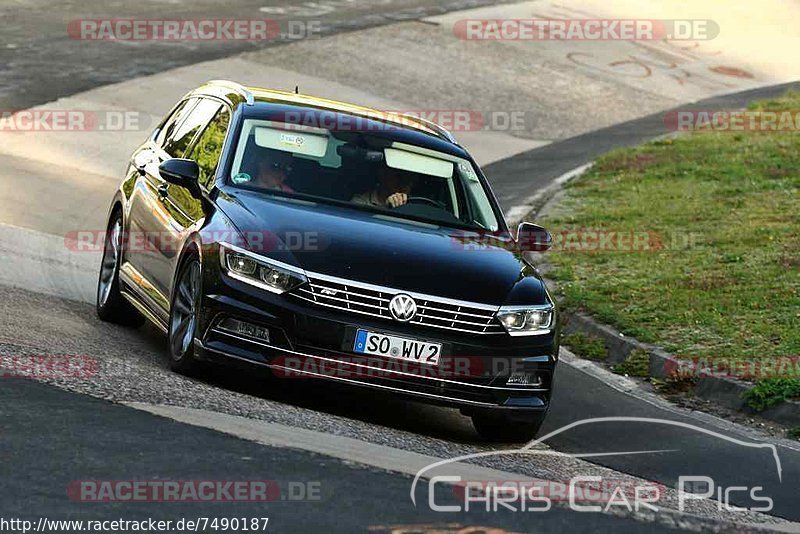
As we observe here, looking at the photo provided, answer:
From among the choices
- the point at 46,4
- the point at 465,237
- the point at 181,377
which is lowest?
the point at 46,4

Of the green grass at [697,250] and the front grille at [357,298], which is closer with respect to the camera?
the front grille at [357,298]

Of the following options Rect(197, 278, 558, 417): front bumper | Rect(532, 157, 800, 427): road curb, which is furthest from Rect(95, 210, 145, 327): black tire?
Rect(532, 157, 800, 427): road curb

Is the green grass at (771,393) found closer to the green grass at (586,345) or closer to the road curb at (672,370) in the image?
the road curb at (672,370)

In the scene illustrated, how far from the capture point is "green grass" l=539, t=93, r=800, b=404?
12.7 meters

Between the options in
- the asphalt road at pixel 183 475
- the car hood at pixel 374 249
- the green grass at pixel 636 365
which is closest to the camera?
the asphalt road at pixel 183 475

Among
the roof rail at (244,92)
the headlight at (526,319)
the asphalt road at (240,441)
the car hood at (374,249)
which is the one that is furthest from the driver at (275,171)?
the headlight at (526,319)

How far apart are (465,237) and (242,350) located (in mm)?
1706

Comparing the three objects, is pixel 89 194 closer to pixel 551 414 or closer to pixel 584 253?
pixel 584 253

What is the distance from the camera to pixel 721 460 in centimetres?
938

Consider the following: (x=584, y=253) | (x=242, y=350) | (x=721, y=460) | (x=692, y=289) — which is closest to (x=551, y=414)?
(x=721, y=460)

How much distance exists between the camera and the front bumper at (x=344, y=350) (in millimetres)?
8672

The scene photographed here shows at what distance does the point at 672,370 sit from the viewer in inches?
466

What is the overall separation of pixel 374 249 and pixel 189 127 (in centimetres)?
263

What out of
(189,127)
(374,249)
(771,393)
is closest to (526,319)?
(374,249)
